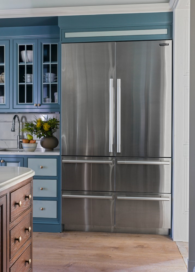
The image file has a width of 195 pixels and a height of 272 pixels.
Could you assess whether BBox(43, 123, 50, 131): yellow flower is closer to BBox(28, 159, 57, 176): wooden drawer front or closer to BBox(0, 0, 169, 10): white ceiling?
BBox(28, 159, 57, 176): wooden drawer front

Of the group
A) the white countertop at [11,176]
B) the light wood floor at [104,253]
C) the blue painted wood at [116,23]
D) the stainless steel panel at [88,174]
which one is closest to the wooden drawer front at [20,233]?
the white countertop at [11,176]

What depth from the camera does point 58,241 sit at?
9.50 ft

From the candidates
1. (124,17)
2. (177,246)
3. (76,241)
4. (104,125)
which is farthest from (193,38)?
(76,241)

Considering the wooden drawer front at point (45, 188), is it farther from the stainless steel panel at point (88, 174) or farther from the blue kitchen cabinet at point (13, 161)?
the blue kitchen cabinet at point (13, 161)

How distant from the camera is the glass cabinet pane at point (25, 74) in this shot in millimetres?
3418

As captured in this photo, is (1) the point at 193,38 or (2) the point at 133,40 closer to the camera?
(1) the point at 193,38

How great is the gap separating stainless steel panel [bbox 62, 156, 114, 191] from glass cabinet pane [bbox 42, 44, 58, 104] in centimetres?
81

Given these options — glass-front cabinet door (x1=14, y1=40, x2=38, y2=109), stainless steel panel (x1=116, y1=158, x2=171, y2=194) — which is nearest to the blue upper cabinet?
glass-front cabinet door (x1=14, y1=40, x2=38, y2=109)

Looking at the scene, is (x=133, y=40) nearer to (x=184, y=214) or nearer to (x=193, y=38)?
(x=193, y=38)

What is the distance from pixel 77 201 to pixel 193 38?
2040 millimetres

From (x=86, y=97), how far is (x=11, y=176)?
1713 millimetres

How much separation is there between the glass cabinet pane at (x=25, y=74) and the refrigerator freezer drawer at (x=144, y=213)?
1660 millimetres

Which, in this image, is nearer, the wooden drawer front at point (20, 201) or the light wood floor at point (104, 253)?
the wooden drawer front at point (20, 201)

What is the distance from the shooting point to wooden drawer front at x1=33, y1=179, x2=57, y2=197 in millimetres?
3156
